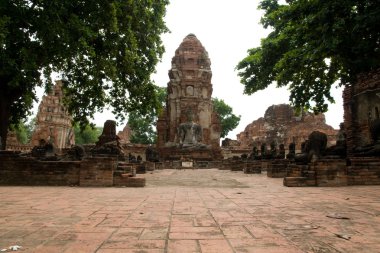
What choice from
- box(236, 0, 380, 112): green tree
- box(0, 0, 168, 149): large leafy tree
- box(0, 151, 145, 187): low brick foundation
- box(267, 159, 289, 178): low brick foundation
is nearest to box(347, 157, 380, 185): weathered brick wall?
box(236, 0, 380, 112): green tree

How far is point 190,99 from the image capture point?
3481 cm

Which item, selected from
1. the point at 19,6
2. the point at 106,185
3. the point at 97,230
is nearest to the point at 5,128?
the point at 19,6

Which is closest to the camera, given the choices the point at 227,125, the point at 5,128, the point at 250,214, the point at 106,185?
the point at 250,214

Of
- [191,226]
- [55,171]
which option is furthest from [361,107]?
[191,226]

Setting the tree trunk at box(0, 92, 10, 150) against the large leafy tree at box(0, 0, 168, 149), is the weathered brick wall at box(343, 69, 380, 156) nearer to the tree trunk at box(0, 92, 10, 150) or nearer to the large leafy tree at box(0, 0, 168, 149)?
the large leafy tree at box(0, 0, 168, 149)

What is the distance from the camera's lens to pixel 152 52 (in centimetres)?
1334

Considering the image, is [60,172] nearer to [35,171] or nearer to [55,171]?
[55,171]

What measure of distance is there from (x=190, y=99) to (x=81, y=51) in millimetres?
24477

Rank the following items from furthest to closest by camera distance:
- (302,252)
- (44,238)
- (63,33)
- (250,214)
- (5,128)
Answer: (5,128) < (63,33) < (250,214) < (44,238) < (302,252)

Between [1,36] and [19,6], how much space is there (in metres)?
2.22

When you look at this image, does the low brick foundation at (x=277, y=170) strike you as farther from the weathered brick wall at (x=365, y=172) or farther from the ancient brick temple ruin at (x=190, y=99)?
the ancient brick temple ruin at (x=190, y=99)

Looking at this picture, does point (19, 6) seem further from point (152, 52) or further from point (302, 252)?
point (302, 252)

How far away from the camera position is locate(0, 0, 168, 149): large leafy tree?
9414mm

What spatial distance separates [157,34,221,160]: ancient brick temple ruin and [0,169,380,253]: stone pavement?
88.3ft
